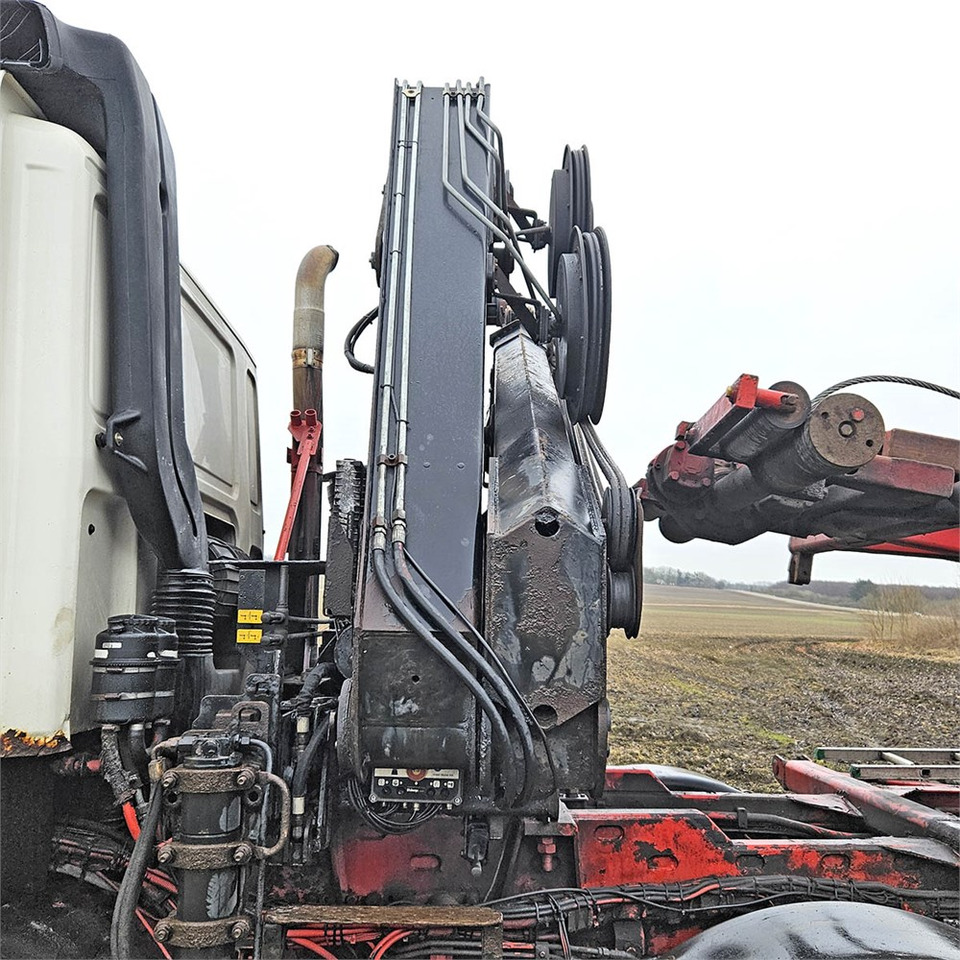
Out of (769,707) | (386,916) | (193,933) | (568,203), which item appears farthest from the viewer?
(769,707)

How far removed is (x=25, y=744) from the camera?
6.75 ft

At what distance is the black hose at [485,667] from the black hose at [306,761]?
0.60m

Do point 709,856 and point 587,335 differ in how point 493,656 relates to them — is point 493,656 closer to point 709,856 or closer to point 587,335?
point 587,335

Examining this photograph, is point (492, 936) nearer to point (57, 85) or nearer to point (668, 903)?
point (668, 903)

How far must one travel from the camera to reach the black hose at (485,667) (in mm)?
1912

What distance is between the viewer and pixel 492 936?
7.28 feet

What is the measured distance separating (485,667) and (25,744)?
1.19 meters

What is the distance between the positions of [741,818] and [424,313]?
2.33 meters

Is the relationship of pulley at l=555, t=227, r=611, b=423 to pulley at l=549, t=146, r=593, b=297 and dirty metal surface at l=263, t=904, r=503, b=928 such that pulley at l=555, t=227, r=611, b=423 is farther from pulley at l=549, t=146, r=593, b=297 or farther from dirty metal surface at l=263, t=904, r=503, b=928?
dirty metal surface at l=263, t=904, r=503, b=928

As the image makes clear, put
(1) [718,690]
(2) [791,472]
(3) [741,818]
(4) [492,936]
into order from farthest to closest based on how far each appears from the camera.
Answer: (1) [718,690]
(3) [741,818]
(2) [791,472]
(4) [492,936]

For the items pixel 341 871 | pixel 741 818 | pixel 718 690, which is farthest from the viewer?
pixel 718 690

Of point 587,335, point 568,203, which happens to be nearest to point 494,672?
point 587,335

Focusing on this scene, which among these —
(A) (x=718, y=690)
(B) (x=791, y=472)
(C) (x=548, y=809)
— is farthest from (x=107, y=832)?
(A) (x=718, y=690)

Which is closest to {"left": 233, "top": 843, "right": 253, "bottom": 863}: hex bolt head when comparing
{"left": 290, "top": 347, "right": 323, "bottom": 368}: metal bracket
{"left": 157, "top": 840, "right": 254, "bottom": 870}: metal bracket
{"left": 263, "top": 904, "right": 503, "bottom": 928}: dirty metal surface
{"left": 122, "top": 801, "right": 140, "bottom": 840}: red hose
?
{"left": 157, "top": 840, "right": 254, "bottom": 870}: metal bracket
